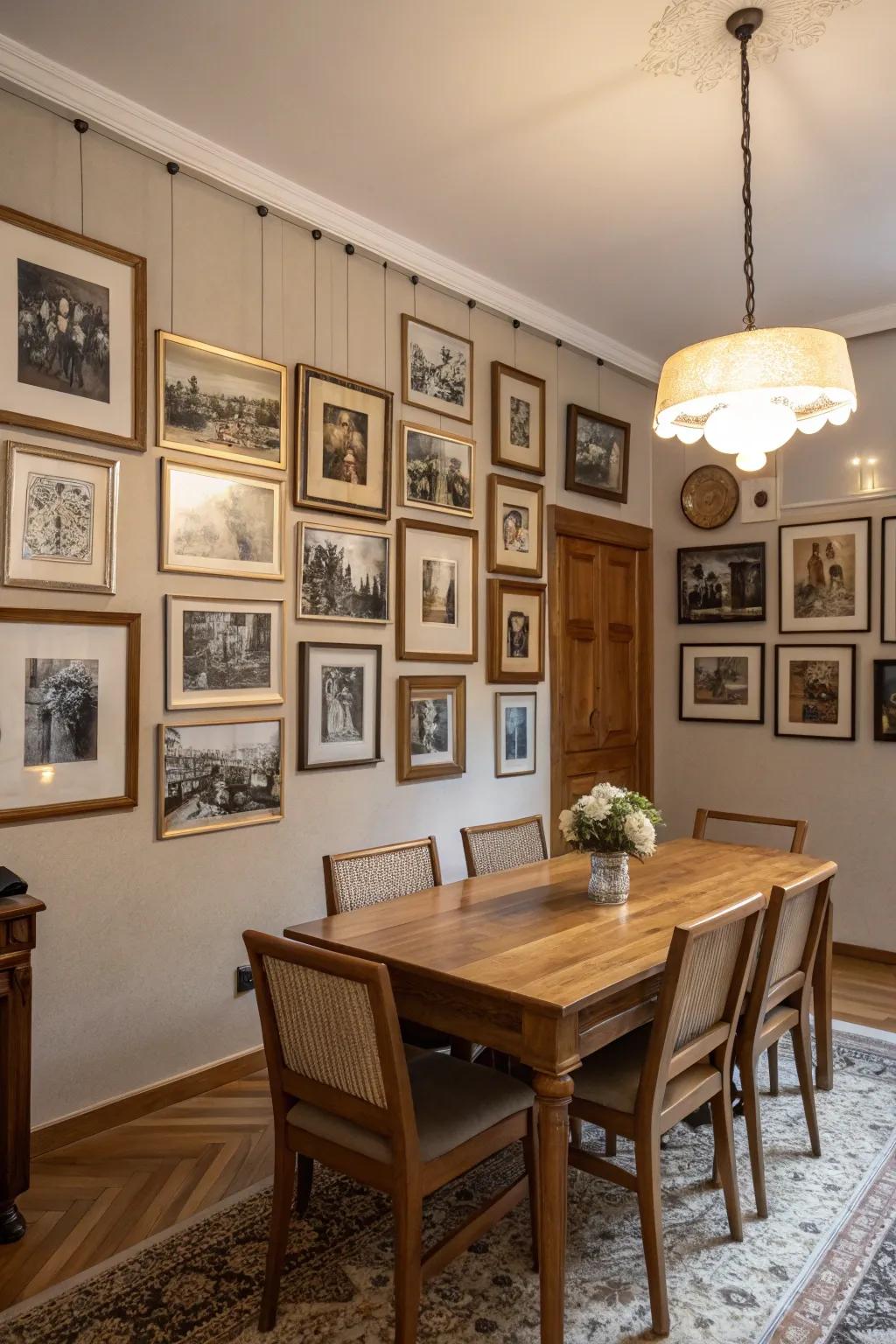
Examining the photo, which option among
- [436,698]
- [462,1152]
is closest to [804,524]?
[436,698]

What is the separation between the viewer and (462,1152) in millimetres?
1894

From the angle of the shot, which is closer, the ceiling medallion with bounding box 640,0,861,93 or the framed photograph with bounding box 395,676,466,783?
the ceiling medallion with bounding box 640,0,861,93

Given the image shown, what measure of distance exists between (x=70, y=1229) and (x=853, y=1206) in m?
2.10

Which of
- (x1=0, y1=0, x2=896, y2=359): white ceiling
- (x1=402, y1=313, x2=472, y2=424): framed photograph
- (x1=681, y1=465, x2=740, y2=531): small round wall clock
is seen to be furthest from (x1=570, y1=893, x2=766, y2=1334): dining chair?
(x1=681, y1=465, x2=740, y2=531): small round wall clock

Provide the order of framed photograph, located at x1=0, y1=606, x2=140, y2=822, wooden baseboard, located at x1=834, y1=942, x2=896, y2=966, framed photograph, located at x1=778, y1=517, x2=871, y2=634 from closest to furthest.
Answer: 1. framed photograph, located at x1=0, y1=606, x2=140, y2=822
2. wooden baseboard, located at x1=834, y1=942, x2=896, y2=966
3. framed photograph, located at x1=778, y1=517, x2=871, y2=634

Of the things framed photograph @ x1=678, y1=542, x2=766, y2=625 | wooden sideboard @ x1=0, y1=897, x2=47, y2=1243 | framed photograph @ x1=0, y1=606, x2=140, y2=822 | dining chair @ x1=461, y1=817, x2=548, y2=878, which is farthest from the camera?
framed photograph @ x1=678, y1=542, x2=766, y2=625

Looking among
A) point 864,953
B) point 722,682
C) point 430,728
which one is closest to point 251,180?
point 430,728

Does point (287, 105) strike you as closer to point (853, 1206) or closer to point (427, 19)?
point (427, 19)

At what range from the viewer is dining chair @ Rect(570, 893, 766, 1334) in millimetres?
1966

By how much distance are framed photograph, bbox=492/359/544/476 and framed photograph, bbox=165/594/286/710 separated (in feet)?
5.17

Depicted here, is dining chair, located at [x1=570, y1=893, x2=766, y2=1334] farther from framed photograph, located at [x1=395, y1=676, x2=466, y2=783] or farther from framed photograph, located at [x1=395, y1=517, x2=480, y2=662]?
framed photograph, located at [x1=395, y1=517, x2=480, y2=662]

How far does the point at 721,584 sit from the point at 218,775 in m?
3.28

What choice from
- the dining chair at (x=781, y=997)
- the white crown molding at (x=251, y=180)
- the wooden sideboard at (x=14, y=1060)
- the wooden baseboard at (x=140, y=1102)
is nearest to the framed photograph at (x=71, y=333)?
the white crown molding at (x=251, y=180)

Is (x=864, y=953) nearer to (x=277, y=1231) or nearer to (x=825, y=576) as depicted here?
(x=825, y=576)
